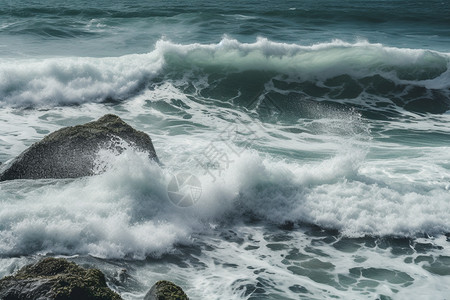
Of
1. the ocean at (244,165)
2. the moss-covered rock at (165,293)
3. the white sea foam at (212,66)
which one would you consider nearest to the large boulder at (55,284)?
the moss-covered rock at (165,293)

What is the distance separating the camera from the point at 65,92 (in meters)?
14.7

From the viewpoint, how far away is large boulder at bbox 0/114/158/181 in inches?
327

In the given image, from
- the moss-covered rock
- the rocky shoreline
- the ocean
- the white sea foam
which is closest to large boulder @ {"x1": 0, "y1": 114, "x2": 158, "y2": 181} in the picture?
the ocean

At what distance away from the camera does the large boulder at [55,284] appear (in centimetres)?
435

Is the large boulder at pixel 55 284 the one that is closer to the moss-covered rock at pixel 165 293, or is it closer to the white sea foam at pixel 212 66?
the moss-covered rock at pixel 165 293

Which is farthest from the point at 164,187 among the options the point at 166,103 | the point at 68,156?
the point at 166,103

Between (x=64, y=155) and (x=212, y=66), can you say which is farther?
(x=212, y=66)

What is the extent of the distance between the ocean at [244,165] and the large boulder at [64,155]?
0.70 feet

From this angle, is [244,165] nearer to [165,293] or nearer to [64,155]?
[64,155]

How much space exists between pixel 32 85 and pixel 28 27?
1102 centimetres

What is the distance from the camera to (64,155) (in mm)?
8406

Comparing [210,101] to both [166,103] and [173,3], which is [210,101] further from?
[173,3]

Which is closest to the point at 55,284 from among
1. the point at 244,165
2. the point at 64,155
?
the point at 64,155

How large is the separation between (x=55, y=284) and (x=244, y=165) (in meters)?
4.79
